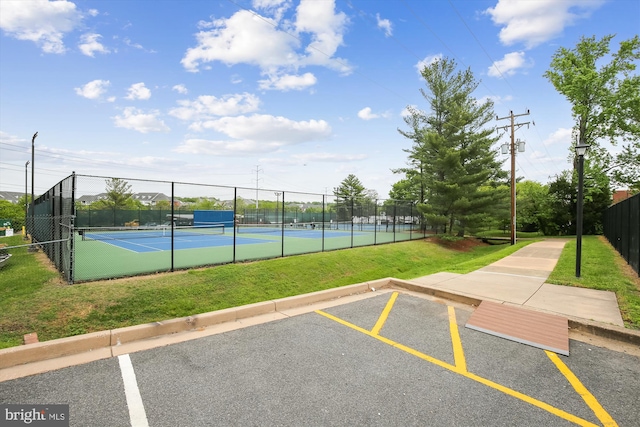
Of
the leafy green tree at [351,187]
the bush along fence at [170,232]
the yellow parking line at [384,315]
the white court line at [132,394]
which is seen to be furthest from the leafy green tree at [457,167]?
the leafy green tree at [351,187]

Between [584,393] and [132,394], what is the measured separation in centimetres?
473

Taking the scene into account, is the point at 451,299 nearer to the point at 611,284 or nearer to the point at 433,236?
the point at 611,284

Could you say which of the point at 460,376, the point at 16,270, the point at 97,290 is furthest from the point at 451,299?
the point at 16,270

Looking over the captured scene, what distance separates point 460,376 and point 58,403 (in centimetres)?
424

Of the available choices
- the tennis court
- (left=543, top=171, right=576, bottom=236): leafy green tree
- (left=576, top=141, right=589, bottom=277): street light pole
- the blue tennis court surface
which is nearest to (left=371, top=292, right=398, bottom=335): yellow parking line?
the tennis court

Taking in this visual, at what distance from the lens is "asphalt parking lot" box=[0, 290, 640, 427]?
2.93 meters

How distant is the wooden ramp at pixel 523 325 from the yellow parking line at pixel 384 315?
4.58 feet

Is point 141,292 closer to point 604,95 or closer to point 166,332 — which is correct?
point 166,332

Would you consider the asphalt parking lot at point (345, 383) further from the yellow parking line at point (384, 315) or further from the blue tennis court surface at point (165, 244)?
the blue tennis court surface at point (165, 244)

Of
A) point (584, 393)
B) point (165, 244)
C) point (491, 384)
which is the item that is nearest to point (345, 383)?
point (491, 384)

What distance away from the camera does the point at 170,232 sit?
27.6m

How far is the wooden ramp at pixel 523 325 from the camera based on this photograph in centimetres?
462

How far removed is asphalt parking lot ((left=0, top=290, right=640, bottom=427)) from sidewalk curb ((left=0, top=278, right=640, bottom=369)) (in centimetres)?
51

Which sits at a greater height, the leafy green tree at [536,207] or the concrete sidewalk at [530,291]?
the leafy green tree at [536,207]
